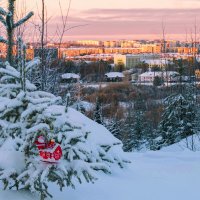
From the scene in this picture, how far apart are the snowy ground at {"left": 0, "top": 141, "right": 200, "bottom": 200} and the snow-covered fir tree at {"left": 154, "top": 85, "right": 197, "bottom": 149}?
12892 mm

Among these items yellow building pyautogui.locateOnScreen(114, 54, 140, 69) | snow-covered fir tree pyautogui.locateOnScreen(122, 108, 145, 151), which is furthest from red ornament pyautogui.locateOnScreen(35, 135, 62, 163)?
yellow building pyautogui.locateOnScreen(114, 54, 140, 69)

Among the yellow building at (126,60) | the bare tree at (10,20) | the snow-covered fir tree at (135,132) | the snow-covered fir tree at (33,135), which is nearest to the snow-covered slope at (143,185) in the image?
the snow-covered fir tree at (33,135)

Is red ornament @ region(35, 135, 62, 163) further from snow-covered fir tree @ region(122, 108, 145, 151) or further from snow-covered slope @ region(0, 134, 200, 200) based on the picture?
snow-covered fir tree @ region(122, 108, 145, 151)

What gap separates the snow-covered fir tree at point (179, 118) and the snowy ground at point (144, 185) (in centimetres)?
1289

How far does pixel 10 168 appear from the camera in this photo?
3.60 metres

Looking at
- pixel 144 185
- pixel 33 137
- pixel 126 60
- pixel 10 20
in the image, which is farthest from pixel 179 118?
pixel 126 60

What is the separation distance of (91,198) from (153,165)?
2224 mm

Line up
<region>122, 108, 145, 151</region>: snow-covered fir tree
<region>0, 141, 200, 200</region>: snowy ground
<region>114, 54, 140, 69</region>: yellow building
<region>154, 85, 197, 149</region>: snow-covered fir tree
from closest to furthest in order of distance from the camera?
<region>0, 141, 200, 200</region>: snowy ground → <region>154, 85, 197, 149</region>: snow-covered fir tree → <region>122, 108, 145, 151</region>: snow-covered fir tree → <region>114, 54, 140, 69</region>: yellow building

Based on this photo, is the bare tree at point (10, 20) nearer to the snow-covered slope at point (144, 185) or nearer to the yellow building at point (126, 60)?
the snow-covered slope at point (144, 185)

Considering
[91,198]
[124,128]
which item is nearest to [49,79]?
[91,198]

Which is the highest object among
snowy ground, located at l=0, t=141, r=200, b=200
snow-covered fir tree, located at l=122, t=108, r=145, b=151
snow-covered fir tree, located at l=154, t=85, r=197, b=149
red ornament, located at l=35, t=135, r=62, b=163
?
red ornament, located at l=35, t=135, r=62, b=163

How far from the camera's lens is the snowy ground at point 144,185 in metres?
4.20

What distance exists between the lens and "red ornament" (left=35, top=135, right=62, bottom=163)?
3514 mm

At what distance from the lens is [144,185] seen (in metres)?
4.75
